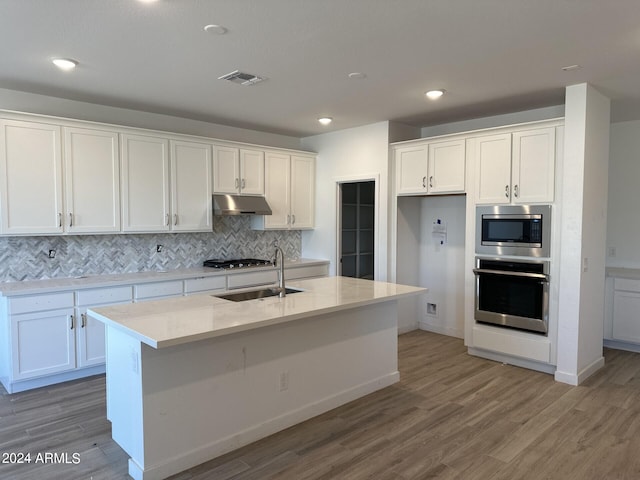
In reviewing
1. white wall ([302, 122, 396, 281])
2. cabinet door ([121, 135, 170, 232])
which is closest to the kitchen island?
cabinet door ([121, 135, 170, 232])

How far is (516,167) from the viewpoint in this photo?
4.21 m

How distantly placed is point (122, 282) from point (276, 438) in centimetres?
216

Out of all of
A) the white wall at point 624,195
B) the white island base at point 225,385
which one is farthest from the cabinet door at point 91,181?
the white wall at point 624,195

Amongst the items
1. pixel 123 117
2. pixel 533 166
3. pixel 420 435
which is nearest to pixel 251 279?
pixel 123 117

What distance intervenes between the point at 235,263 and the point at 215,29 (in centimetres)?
297

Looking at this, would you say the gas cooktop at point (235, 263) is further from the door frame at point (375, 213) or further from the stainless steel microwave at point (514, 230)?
the stainless steel microwave at point (514, 230)

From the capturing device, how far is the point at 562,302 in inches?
155

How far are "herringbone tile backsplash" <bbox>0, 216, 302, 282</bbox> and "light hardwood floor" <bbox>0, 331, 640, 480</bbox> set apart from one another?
113cm

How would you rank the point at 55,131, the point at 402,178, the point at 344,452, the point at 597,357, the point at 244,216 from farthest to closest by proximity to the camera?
1. the point at 244,216
2. the point at 402,178
3. the point at 597,357
4. the point at 55,131
5. the point at 344,452

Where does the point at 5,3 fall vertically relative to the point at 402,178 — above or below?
above

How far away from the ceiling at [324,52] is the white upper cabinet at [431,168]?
17.9 inches

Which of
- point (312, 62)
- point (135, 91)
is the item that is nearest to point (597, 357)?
point (312, 62)

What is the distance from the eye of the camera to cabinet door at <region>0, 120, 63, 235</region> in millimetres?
3709

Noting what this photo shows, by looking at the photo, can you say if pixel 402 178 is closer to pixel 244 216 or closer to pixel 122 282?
pixel 244 216
